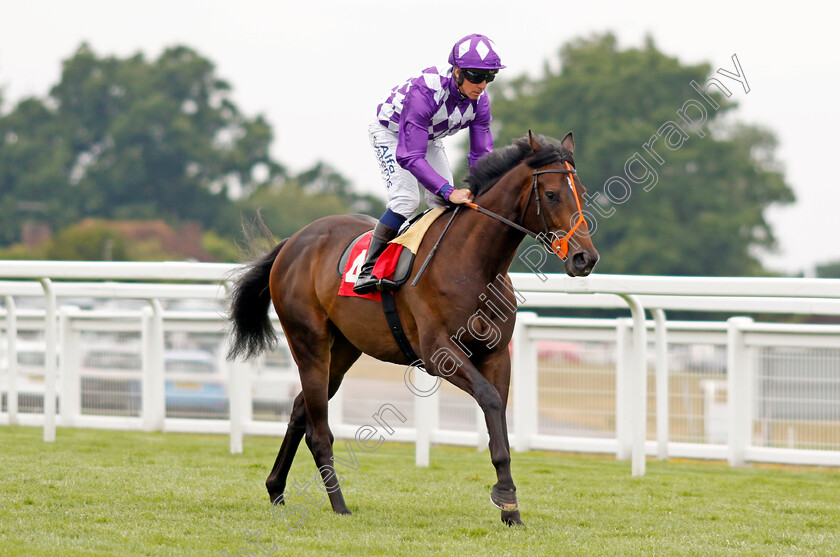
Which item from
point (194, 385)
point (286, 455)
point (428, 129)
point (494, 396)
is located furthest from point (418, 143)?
point (194, 385)

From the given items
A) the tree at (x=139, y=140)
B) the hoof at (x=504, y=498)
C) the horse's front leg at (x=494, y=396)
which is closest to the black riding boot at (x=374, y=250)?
the horse's front leg at (x=494, y=396)

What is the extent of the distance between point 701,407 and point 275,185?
2284 inches

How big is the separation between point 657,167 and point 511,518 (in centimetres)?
3406

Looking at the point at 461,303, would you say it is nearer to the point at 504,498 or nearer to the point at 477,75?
the point at 504,498

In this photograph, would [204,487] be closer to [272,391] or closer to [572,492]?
[572,492]

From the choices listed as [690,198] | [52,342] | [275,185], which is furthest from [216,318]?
[275,185]

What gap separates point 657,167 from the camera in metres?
37.5

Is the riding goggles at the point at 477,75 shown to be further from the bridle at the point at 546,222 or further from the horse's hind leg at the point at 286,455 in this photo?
the horse's hind leg at the point at 286,455

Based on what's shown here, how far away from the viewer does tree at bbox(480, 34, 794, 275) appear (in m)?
39.8

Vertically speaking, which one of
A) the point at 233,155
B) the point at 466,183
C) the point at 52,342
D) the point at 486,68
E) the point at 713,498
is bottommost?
the point at 713,498

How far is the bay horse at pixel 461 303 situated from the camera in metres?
4.68

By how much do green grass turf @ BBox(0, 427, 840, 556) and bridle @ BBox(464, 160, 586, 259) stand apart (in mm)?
1217

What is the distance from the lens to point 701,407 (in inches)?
312

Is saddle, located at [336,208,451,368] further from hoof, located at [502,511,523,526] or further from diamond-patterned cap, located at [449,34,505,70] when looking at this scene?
hoof, located at [502,511,523,526]
